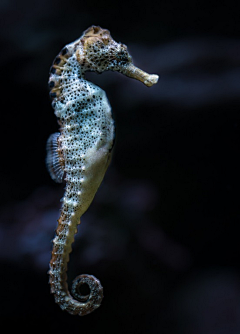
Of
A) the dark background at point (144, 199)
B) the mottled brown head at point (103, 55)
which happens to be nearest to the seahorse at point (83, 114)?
the mottled brown head at point (103, 55)

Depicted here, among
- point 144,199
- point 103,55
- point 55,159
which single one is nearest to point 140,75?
point 103,55

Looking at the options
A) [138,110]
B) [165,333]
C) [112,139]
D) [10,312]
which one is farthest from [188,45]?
[10,312]

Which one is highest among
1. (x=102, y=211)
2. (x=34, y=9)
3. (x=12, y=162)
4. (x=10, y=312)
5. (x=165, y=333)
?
(x=34, y=9)

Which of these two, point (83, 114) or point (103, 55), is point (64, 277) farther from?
point (103, 55)

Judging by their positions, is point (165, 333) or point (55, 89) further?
point (165, 333)

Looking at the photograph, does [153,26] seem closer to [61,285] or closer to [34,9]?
[34,9]

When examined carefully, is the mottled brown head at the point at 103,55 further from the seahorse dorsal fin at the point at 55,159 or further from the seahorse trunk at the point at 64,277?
the seahorse trunk at the point at 64,277
